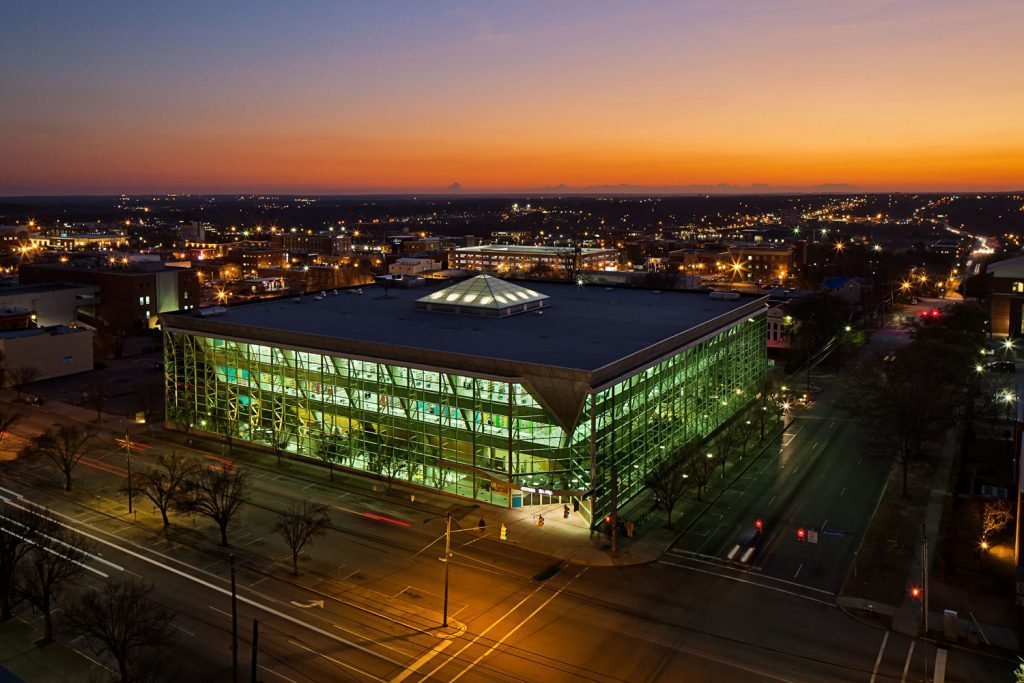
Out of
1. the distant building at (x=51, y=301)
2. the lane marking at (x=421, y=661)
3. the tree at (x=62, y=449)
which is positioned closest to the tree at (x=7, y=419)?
the tree at (x=62, y=449)

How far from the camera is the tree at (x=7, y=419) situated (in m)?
66.0

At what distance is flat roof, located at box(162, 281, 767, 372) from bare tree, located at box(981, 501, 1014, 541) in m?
23.5

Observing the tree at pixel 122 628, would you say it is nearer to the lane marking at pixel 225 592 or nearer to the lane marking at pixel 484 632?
the lane marking at pixel 225 592

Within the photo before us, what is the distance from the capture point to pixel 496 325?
67.1m

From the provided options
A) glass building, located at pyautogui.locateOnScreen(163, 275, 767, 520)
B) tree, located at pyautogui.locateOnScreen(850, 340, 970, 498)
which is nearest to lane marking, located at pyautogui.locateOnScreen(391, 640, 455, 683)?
glass building, located at pyautogui.locateOnScreen(163, 275, 767, 520)

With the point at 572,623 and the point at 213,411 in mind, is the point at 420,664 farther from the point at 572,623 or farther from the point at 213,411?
the point at 213,411

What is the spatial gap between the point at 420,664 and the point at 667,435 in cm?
3097

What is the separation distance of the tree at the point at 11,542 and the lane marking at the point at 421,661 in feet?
62.2

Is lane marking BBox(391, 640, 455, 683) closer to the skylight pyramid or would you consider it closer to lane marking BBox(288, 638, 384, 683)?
lane marking BBox(288, 638, 384, 683)

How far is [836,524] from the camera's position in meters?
50.3

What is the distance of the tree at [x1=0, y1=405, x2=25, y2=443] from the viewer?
6602 centimetres

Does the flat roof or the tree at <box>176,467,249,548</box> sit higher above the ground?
the flat roof

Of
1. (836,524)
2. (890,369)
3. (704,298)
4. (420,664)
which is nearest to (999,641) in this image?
(836,524)

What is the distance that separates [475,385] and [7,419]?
47.7 meters
